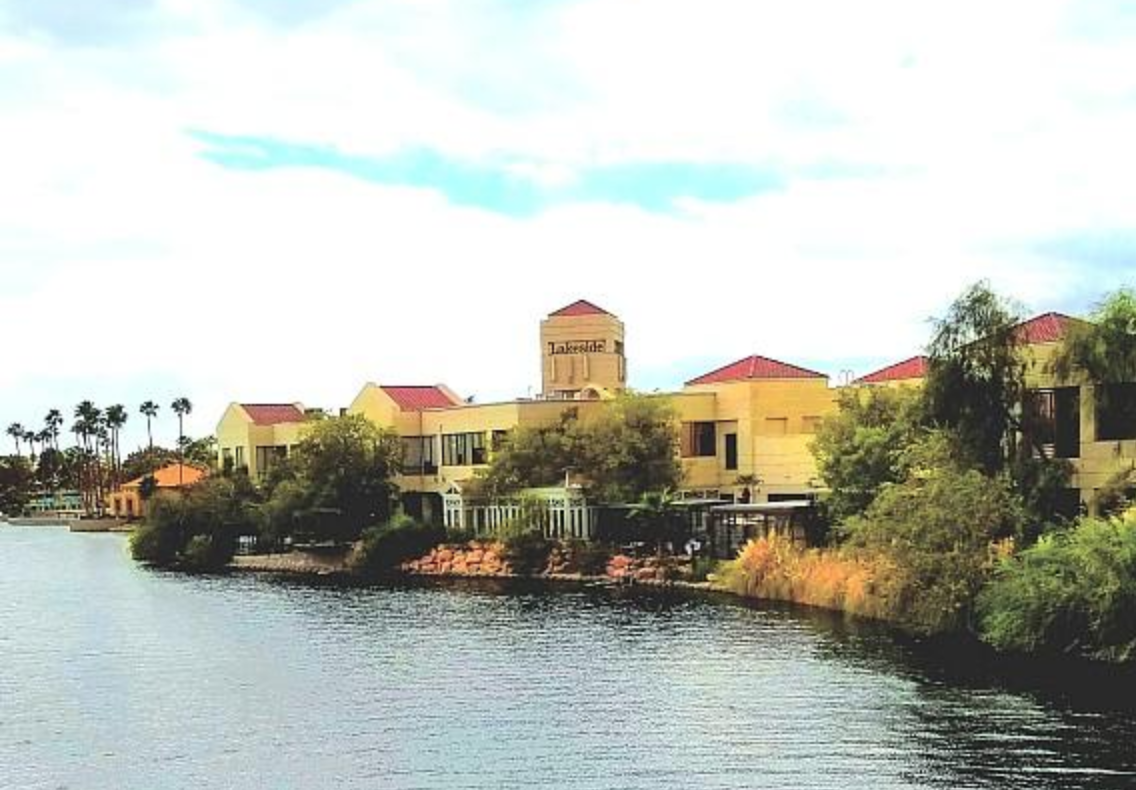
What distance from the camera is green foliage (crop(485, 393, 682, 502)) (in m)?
59.2

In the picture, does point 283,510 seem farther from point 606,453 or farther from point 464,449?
point 606,453

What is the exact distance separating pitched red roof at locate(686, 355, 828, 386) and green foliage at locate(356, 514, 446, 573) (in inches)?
528

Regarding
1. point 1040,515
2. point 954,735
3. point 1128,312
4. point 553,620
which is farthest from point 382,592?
point 954,735

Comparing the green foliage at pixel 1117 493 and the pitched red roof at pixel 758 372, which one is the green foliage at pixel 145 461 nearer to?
the pitched red roof at pixel 758 372

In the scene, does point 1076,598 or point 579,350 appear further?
point 579,350

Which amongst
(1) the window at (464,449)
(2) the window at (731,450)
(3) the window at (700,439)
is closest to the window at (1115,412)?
(2) the window at (731,450)

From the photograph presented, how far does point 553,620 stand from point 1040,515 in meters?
Answer: 13.4

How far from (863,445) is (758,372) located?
15367 millimetres

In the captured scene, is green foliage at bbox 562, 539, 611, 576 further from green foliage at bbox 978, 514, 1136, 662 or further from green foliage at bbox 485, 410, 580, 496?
green foliage at bbox 978, 514, 1136, 662

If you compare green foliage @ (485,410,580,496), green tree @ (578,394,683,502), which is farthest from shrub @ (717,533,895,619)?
green foliage @ (485,410,580,496)

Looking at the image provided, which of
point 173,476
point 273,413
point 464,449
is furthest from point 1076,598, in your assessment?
point 173,476

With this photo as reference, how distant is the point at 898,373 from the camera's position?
5519 centimetres

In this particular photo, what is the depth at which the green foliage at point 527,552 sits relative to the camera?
5759cm

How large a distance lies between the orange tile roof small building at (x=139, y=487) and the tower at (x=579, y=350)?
40247 millimetres
